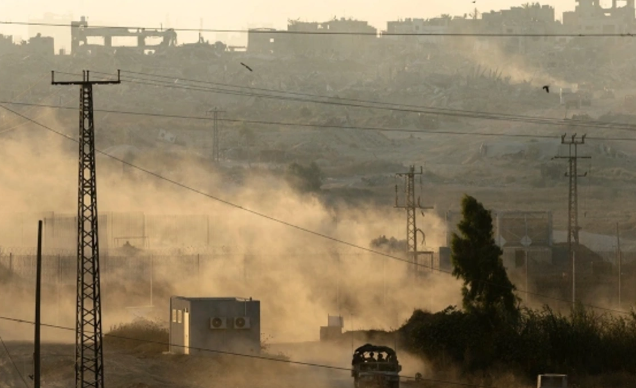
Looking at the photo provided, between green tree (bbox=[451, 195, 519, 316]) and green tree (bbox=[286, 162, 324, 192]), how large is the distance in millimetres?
76913

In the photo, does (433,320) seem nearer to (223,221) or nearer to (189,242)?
(189,242)

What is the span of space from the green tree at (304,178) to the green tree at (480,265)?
7691 cm

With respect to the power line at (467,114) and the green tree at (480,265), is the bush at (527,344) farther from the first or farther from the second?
the power line at (467,114)

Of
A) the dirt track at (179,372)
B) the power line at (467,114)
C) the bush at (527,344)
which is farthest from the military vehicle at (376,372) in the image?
the power line at (467,114)

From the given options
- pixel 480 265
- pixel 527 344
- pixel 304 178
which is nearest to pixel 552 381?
pixel 527 344

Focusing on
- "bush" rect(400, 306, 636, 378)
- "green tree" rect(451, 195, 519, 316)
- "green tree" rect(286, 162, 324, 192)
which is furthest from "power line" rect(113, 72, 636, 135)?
"bush" rect(400, 306, 636, 378)

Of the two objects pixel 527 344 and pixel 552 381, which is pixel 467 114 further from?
pixel 552 381

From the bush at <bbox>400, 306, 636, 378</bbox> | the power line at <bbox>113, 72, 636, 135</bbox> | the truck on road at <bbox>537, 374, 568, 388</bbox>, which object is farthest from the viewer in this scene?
the power line at <bbox>113, 72, 636, 135</bbox>

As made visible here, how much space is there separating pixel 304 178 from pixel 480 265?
80.1 metres

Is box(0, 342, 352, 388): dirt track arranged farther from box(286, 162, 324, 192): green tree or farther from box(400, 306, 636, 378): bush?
box(286, 162, 324, 192): green tree

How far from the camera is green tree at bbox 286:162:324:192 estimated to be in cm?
12425

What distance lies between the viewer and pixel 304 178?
412ft

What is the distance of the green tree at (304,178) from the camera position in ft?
408

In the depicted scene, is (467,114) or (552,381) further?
(467,114)
